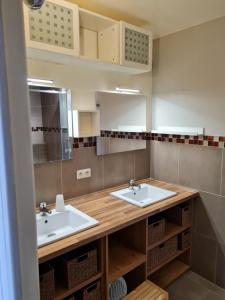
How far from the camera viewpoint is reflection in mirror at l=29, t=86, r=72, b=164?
5.72ft

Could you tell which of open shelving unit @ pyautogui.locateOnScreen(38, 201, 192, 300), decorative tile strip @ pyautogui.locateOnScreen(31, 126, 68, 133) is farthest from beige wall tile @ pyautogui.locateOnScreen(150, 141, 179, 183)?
decorative tile strip @ pyautogui.locateOnScreen(31, 126, 68, 133)

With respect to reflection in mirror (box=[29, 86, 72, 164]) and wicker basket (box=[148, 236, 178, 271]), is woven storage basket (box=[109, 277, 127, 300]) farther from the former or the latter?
reflection in mirror (box=[29, 86, 72, 164])

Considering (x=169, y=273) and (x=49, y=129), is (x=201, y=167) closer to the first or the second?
(x=169, y=273)

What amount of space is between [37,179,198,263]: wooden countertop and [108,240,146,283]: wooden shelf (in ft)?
1.24

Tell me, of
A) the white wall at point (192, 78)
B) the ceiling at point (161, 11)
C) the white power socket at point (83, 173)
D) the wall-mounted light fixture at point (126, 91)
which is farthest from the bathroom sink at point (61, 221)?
the ceiling at point (161, 11)

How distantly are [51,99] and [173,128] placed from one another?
4.05 ft

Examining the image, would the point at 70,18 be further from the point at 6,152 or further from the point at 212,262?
the point at 212,262

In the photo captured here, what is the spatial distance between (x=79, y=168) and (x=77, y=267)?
2.71 ft

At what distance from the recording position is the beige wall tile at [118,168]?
2244 mm

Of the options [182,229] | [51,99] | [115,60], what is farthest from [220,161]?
[51,99]

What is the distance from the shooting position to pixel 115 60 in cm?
188

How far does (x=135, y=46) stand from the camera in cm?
197

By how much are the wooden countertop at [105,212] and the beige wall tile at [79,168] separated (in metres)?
0.06

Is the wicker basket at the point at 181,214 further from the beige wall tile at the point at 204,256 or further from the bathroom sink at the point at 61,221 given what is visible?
the bathroom sink at the point at 61,221
